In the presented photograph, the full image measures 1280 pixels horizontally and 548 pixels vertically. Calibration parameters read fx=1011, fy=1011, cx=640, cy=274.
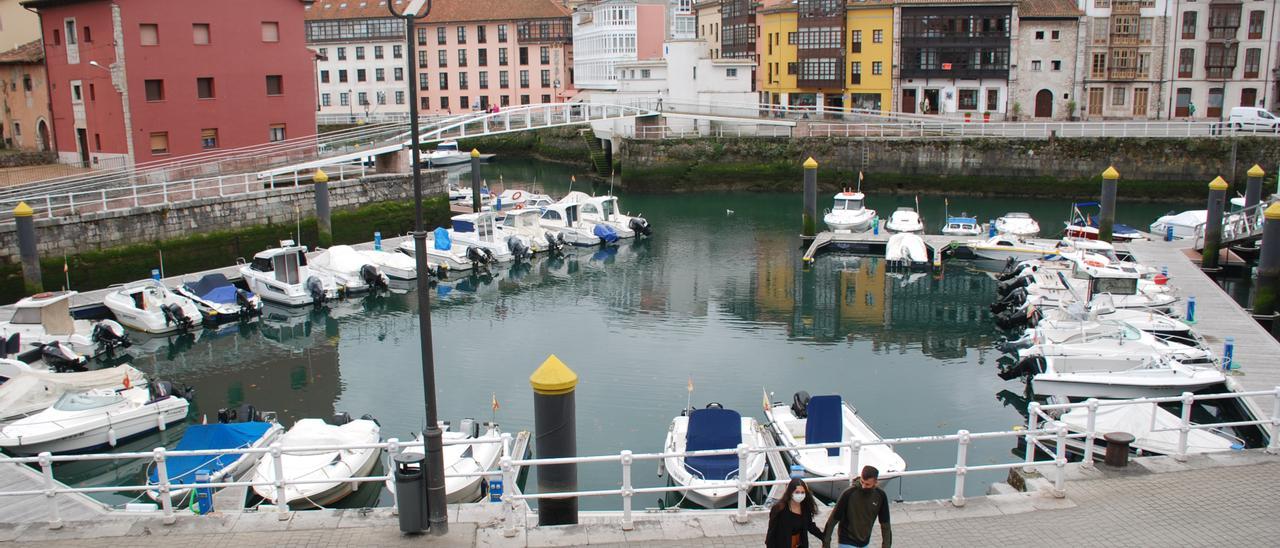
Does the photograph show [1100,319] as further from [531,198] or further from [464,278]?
[531,198]

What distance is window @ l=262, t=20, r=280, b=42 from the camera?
139 feet

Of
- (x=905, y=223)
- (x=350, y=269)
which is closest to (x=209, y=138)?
(x=350, y=269)

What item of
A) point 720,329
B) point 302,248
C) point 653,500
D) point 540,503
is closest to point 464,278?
point 302,248

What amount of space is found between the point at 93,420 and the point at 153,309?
32.9ft

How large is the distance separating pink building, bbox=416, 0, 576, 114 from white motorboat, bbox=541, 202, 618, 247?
149 feet

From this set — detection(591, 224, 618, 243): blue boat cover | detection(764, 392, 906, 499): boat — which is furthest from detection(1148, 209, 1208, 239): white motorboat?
detection(764, 392, 906, 499): boat

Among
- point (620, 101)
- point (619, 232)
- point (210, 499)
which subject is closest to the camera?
point (210, 499)

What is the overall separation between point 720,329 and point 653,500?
39.5ft

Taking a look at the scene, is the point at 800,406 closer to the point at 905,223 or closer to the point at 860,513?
the point at 860,513

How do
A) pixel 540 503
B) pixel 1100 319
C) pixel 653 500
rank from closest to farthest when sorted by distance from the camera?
pixel 540 503
pixel 653 500
pixel 1100 319

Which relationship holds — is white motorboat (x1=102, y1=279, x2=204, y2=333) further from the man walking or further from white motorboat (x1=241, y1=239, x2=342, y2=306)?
the man walking

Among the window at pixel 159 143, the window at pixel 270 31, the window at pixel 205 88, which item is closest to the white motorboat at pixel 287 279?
the window at pixel 159 143

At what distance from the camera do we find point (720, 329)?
28109mm

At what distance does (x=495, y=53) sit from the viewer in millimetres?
86750
